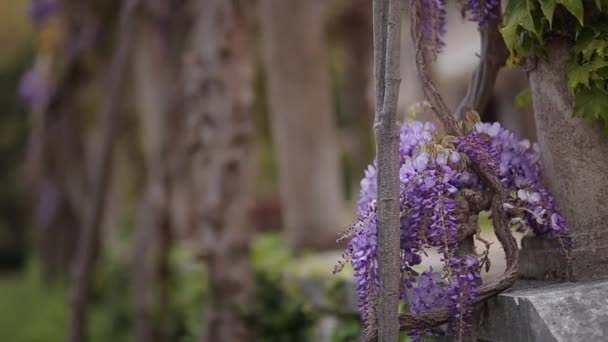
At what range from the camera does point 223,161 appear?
21.4 ft

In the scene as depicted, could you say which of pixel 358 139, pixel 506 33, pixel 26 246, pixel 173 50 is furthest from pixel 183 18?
pixel 26 246

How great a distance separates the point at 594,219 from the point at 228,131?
403 cm

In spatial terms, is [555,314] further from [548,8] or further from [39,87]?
[39,87]

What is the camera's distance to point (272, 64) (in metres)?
9.16

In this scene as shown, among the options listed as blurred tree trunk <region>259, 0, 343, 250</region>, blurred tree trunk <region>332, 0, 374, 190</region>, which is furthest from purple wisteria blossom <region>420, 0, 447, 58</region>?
blurred tree trunk <region>332, 0, 374, 190</region>

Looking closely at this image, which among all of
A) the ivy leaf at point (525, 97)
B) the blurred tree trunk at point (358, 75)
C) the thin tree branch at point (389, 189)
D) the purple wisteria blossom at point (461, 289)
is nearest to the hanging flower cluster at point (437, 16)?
the ivy leaf at point (525, 97)

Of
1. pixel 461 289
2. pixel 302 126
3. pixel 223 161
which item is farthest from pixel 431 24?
pixel 302 126

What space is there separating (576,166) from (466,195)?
469 mm

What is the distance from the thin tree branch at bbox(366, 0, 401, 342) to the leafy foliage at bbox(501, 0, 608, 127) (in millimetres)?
473

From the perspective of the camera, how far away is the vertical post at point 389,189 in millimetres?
2703

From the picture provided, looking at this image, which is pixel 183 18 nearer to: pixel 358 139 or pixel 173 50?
pixel 173 50

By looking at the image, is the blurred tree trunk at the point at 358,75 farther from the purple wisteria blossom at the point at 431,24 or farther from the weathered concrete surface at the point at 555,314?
the weathered concrete surface at the point at 555,314

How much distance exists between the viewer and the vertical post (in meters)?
2.70

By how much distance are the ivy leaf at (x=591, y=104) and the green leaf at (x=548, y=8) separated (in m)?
0.29
